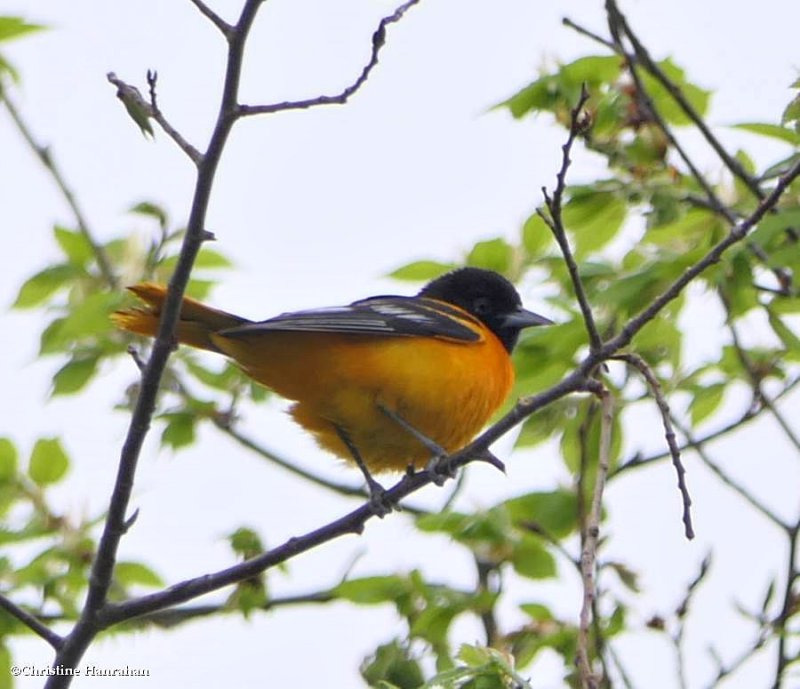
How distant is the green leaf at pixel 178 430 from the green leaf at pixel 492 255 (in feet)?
3.98

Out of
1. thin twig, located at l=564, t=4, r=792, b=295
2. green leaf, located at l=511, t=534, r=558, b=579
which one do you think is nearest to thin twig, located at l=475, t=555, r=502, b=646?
green leaf, located at l=511, t=534, r=558, b=579

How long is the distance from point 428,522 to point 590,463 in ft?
1.78

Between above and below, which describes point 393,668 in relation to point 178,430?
below

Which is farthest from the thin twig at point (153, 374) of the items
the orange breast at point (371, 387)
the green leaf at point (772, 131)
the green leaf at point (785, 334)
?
the green leaf at point (785, 334)

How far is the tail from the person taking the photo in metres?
3.62

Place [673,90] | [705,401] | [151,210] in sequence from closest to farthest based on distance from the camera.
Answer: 1. [151,210]
2. [673,90]
3. [705,401]

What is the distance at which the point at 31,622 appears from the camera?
3.12m

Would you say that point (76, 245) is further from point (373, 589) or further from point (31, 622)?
Answer: point (31, 622)

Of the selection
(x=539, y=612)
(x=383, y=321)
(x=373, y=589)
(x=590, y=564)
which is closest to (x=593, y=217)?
(x=383, y=321)

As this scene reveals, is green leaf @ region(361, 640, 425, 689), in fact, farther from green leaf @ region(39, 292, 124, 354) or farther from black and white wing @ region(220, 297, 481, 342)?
green leaf @ region(39, 292, 124, 354)

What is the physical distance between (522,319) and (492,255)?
1.10 feet

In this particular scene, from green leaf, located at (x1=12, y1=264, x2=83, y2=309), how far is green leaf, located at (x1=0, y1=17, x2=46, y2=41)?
0.89 m

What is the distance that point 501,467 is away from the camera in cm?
311

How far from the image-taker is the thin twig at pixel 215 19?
100.0 inches
